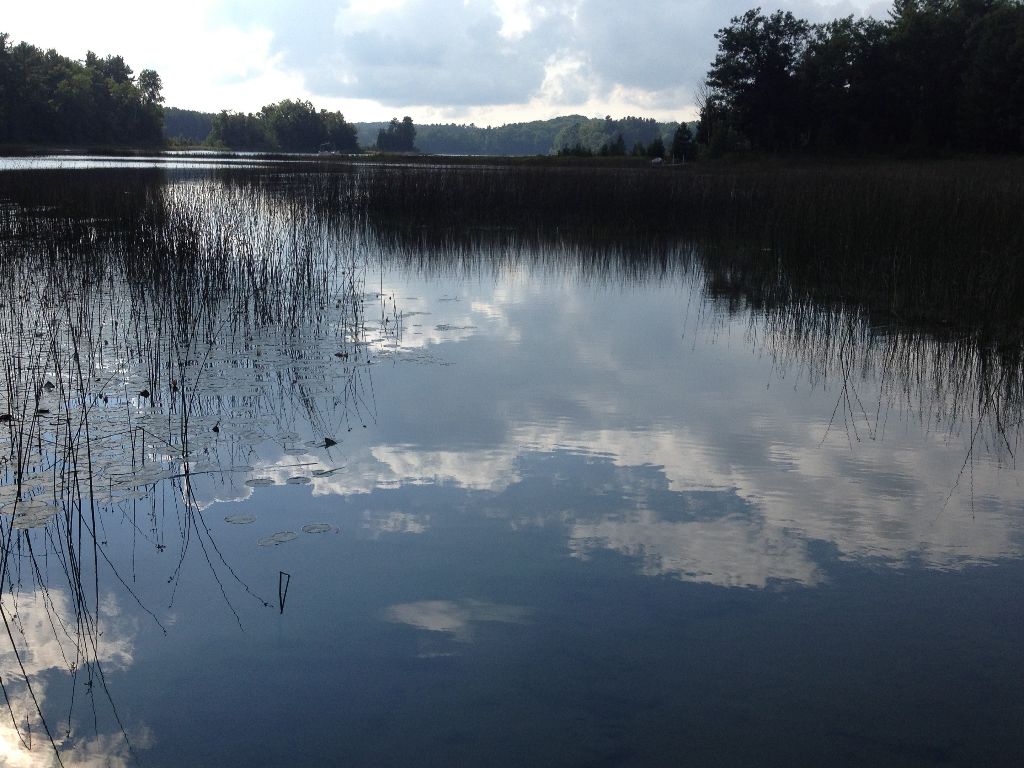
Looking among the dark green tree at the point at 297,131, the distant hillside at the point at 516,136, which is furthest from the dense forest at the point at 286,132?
the distant hillside at the point at 516,136

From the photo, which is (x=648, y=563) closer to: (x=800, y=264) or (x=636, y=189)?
(x=800, y=264)

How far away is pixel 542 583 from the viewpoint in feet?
10.2

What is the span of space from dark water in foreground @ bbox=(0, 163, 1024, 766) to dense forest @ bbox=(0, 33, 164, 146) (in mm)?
75089

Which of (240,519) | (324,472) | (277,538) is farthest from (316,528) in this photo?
(324,472)

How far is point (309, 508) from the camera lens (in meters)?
3.71

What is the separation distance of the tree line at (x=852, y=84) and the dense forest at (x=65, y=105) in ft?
177

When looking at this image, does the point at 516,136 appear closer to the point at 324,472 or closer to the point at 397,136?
the point at 397,136

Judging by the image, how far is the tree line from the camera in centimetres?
4153

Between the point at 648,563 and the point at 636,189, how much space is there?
48.7ft

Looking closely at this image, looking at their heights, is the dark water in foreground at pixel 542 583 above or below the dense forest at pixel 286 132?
below

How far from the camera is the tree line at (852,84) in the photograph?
136 feet

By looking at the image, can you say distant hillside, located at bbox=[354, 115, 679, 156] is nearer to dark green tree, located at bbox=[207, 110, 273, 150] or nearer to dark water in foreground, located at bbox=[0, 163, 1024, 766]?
dark green tree, located at bbox=[207, 110, 273, 150]

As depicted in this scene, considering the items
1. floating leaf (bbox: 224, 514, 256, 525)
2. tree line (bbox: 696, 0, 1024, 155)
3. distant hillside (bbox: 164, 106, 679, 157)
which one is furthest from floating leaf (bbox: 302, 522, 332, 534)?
distant hillside (bbox: 164, 106, 679, 157)

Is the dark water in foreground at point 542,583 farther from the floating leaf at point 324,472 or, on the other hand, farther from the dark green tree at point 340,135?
the dark green tree at point 340,135
